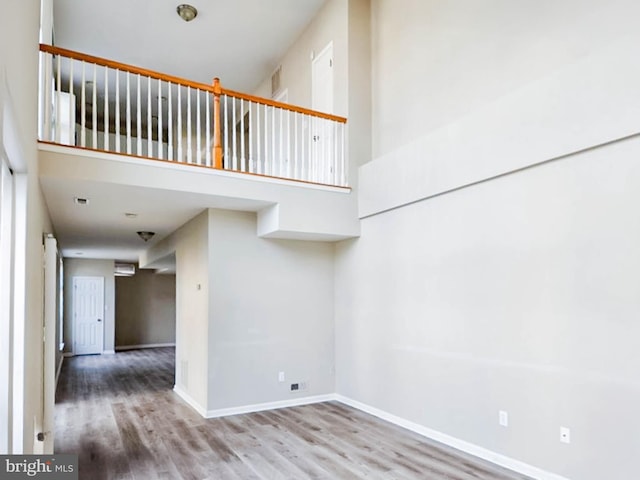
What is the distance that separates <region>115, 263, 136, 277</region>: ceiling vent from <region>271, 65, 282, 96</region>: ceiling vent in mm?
7468

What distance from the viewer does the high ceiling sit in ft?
20.2

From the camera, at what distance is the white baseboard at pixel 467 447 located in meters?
3.34

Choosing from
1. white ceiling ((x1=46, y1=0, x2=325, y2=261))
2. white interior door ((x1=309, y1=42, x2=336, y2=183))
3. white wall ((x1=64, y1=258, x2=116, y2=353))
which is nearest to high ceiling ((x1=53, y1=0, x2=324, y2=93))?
white ceiling ((x1=46, y1=0, x2=325, y2=261))

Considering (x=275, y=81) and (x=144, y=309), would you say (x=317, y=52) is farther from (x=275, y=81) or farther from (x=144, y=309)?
(x=144, y=309)

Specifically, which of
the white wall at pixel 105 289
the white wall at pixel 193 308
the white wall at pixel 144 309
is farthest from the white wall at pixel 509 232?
the white wall at pixel 144 309

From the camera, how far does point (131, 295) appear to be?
12.7 m

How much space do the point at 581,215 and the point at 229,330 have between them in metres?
3.98

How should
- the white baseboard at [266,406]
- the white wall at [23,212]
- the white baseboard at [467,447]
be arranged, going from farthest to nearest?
1. the white baseboard at [266,406]
2. the white baseboard at [467,447]
3. the white wall at [23,212]

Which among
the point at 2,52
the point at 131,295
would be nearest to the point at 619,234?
the point at 2,52

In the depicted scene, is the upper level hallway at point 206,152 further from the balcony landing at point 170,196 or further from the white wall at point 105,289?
the white wall at point 105,289

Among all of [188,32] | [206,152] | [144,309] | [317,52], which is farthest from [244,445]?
[144,309]

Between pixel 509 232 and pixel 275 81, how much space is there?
18.7 ft

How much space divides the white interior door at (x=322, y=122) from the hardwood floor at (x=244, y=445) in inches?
120

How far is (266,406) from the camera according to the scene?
18.0ft
